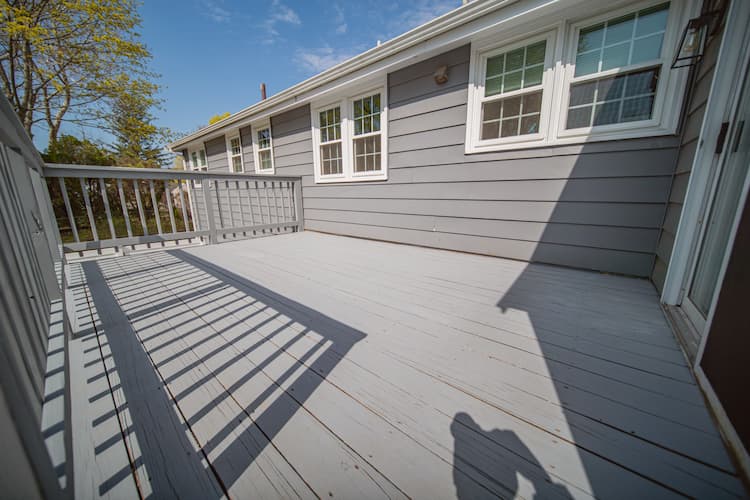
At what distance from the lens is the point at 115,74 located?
8.29 m

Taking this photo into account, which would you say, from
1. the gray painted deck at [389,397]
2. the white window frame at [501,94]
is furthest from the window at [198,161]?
the white window frame at [501,94]

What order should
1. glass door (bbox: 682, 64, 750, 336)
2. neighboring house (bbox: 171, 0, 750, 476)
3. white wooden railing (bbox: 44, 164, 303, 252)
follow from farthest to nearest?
white wooden railing (bbox: 44, 164, 303, 252), neighboring house (bbox: 171, 0, 750, 476), glass door (bbox: 682, 64, 750, 336)

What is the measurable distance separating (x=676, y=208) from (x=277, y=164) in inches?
225

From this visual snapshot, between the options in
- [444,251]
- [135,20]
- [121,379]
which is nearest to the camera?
[121,379]

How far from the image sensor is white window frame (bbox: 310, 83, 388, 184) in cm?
371

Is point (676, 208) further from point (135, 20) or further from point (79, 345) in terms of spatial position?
point (135, 20)

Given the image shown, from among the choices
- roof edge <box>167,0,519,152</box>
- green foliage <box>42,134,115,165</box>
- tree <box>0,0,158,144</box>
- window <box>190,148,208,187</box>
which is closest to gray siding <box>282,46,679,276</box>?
roof edge <box>167,0,519,152</box>

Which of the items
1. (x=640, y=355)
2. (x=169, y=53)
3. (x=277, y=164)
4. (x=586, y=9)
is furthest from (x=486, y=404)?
(x=169, y=53)

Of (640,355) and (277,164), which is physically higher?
(277,164)

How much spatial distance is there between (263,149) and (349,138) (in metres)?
2.61

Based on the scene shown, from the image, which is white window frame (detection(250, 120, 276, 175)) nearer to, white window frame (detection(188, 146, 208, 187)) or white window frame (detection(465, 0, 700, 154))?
white window frame (detection(188, 146, 208, 187))

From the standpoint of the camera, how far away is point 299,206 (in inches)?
202

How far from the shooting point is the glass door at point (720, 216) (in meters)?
1.29

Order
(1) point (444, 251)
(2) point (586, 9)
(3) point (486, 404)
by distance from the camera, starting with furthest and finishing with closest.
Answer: (1) point (444, 251) → (2) point (586, 9) → (3) point (486, 404)
